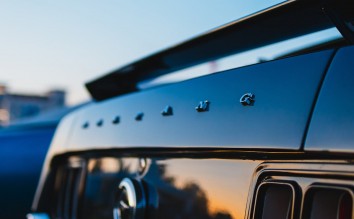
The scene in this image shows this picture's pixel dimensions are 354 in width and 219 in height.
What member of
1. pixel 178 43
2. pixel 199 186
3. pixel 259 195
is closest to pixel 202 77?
pixel 178 43

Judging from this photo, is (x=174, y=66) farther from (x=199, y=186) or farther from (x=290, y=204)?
(x=290, y=204)

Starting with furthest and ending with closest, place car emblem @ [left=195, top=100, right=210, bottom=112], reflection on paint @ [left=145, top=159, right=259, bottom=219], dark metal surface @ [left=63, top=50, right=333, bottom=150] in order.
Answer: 1. car emblem @ [left=195, top=100, right=210, bottom=112]
2. reflection on paint @ [left=145, top=159, right=259, bottom=219]
3. dark metal surface @ [left=63, top=50, right=333, bottom=150]

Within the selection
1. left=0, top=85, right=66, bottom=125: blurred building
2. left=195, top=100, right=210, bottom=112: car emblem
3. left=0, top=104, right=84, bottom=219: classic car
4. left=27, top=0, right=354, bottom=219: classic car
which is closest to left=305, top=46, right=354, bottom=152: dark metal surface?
left=27, top=0, right=354, bottom=219: classic car

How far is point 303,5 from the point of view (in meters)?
1.45

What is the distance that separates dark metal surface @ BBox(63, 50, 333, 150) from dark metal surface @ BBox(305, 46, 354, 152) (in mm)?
35

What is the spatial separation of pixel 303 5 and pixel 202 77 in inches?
19.4

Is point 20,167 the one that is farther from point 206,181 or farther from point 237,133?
point 237,133

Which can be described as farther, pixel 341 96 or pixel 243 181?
pixel 243 181

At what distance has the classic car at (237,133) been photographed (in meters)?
1.27

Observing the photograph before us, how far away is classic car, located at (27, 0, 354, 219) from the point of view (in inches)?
49.9

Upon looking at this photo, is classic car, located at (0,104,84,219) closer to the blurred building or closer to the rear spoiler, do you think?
the rear spoiler

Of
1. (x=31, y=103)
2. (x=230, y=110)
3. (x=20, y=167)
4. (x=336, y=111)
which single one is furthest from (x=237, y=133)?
(x=31, y=103)

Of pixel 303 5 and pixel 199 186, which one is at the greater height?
pixel 303 5

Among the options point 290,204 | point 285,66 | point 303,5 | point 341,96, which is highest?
point 303,5
